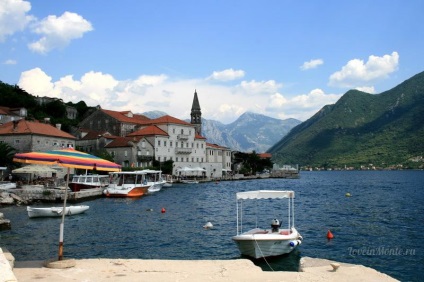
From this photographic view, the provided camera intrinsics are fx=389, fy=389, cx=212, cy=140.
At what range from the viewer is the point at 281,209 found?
39.5 meters

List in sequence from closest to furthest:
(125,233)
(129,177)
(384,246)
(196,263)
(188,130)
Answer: (196,263)
(384,246)
(125,233)
(129,177)
(188,130)

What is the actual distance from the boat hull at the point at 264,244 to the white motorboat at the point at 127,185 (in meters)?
36.9

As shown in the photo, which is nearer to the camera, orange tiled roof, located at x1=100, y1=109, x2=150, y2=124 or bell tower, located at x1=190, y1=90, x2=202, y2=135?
orange tiled roof, located at x1=100, y1=109, x2=150, y2=124

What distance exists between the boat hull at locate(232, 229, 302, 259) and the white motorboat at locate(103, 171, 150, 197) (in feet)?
121

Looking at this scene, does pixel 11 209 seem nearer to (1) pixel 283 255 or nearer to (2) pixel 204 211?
(2) pixel 204 211

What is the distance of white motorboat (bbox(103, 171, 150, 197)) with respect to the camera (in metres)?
52.5

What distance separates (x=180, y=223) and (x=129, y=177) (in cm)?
3120

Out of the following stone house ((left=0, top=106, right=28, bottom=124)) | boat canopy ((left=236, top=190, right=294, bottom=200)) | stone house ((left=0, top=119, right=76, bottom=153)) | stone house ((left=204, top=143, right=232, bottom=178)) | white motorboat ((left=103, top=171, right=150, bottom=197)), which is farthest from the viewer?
stone house ((left=204, top=143, right=232, bottom=178))

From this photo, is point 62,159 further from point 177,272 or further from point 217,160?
point 217,160

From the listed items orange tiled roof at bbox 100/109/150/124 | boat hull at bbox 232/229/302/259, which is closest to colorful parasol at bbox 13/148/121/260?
boat hull at bbox 232/229/302/259

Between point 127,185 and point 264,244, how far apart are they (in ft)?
128

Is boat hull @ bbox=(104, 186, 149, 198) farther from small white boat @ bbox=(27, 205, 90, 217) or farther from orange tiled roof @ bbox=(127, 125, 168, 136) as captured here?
orange tiled roof @ bbox=(127, 125, 168, 136)

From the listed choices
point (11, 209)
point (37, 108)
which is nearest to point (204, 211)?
point (11, 209)

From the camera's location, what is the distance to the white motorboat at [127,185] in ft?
172
